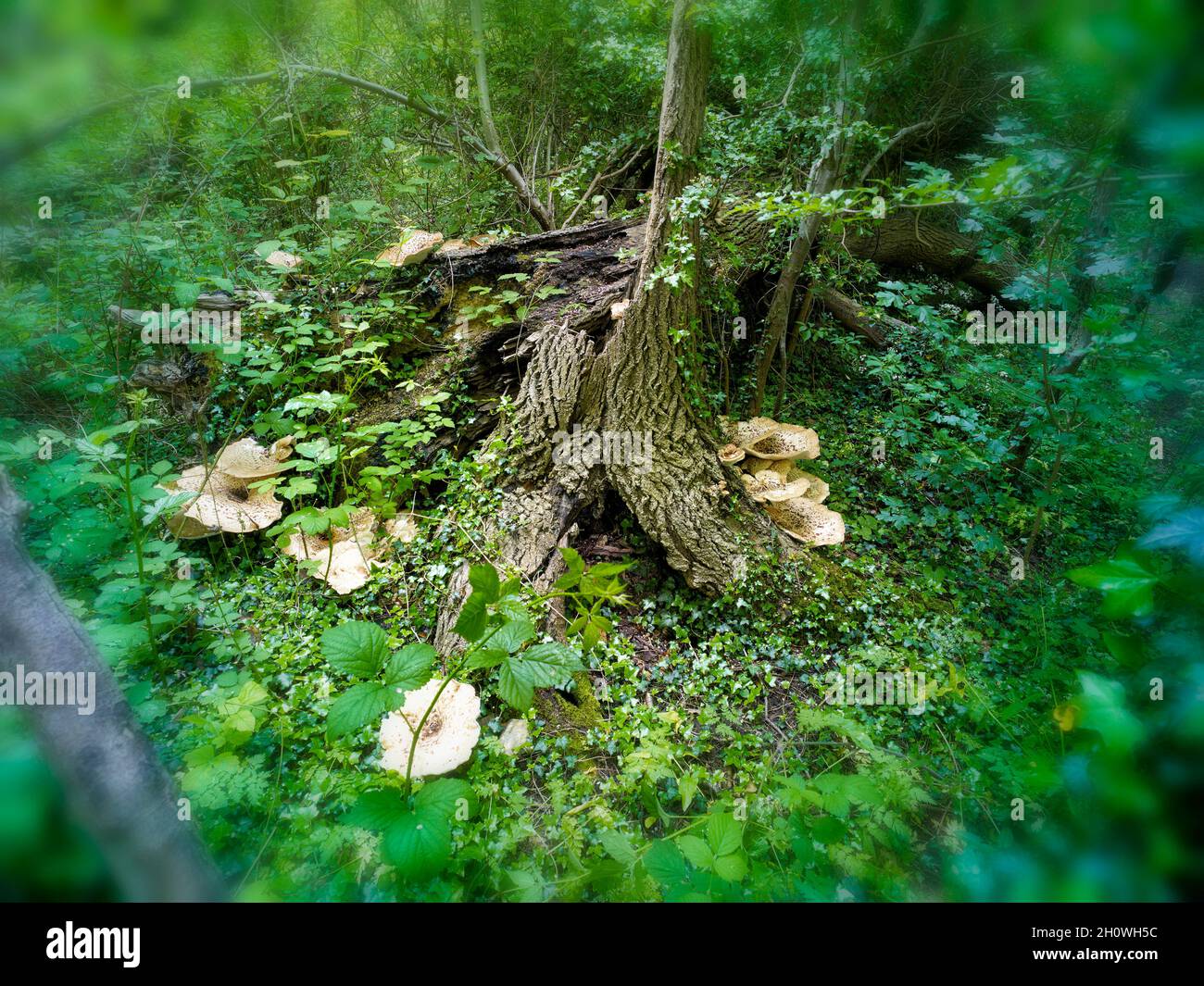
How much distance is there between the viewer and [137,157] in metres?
3.09

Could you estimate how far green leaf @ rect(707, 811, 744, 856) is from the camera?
127 centimetres

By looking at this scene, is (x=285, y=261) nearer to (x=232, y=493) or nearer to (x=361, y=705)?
(x=232, y=493)

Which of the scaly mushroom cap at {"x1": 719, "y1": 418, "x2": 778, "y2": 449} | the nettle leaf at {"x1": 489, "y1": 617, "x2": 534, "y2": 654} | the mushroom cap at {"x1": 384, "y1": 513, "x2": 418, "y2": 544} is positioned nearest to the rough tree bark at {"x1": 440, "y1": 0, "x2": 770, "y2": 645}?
the scaly mushroom cap at {"x1": 719, "y1": 418, "x2": 778, "y2": 449}

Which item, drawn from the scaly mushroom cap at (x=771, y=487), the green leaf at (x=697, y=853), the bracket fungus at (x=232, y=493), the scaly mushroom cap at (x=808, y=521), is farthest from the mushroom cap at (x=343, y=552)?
the scaly mushroom cap at (x=808, y=521)

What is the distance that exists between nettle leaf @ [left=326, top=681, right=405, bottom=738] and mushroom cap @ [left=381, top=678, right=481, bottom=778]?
1.56ft

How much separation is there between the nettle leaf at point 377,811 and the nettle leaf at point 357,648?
0.30 metres

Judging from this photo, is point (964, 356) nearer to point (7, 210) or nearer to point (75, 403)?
point (7, 210)

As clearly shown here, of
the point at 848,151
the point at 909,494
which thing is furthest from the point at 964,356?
the point at 848,151

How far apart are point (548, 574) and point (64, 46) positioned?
239 centimetres

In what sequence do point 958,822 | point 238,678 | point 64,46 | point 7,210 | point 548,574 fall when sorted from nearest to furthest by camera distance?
1. point 64,46
2. point 7,210
3. point 958,822
4. point 238,678
5. point 548,574

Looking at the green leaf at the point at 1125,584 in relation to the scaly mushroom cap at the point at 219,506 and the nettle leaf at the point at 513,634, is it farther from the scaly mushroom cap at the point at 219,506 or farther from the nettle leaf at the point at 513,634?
the scaly mushroom cap at the point at 219,506

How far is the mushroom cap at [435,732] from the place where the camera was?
1798mm

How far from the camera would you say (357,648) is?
1.34 meters
